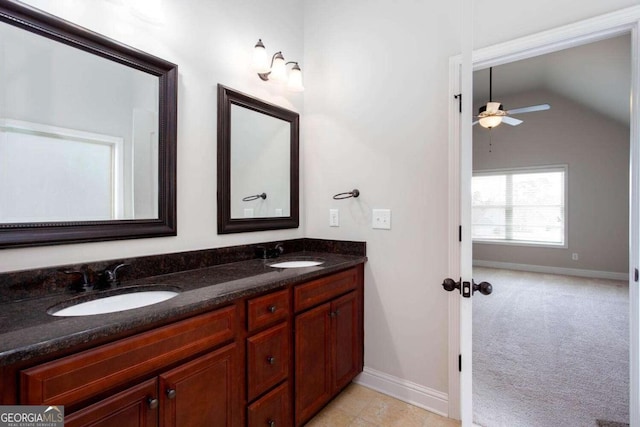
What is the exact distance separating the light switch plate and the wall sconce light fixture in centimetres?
100

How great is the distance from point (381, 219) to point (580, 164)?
523 cm

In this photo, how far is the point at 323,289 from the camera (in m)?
1.70

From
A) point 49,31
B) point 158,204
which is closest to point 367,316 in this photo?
point 158,204

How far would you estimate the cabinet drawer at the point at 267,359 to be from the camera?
1294 mm

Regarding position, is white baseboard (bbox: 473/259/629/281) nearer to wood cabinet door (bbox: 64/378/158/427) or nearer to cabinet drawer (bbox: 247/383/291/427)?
cabinet drawer (bbox: 247/383/291/427)

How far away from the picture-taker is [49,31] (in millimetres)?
1175

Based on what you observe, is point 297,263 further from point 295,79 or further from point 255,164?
point 295,79

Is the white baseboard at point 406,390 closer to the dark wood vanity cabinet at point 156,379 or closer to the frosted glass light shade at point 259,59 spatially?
the dark wood vanity cabinet at point 156,379

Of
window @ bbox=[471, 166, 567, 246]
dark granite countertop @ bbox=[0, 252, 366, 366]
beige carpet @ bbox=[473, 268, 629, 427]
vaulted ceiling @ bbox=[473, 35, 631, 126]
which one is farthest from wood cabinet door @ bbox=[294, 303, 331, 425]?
window @ bbox=[471, 166, 567, 246]

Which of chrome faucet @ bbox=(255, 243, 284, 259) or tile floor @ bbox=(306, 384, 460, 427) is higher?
chrome faucet @ bbox=(255, 243, 284, 259)

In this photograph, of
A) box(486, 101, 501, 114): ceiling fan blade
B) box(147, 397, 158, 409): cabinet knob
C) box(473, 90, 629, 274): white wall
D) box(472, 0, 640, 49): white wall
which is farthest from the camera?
box(473, 90, 629, 274): white wall

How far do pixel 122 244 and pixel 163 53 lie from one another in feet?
3.12

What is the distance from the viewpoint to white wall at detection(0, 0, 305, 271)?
4.12ft

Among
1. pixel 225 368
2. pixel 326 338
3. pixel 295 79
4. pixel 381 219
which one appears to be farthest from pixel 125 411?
pixel 295 79
